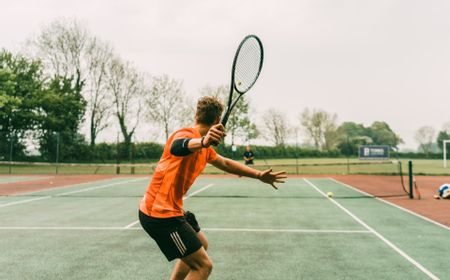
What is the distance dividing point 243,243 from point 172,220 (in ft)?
12.0

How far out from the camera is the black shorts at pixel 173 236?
9.40ft

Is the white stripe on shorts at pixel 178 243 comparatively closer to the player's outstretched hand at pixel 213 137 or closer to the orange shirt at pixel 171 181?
the orange shirt at pixel 171 181

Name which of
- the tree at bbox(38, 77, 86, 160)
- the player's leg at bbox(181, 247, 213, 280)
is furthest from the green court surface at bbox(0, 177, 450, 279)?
the tree at bbox(38, 77, 86, 160)

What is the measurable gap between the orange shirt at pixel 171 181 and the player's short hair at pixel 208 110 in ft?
0.43

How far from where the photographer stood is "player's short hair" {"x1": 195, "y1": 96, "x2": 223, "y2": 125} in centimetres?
295

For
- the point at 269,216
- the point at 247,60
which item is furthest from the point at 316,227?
the point at 247,60

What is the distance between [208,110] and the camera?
2961 millimetres

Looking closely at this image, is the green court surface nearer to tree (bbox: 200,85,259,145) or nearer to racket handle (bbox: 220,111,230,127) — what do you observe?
racket handle (bbox: 220,111,230,127)

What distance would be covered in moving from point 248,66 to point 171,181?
1.64m

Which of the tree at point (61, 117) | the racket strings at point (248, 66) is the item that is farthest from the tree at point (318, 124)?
the racket strings at point (248, 66)

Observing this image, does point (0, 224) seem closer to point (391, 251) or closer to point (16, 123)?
point (391, 251)

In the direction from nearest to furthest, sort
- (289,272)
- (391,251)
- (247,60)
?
(247,60)
(289,272)
(391,251)

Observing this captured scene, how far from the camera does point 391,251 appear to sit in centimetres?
582

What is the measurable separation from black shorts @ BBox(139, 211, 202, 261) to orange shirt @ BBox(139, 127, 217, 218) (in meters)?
0.05
